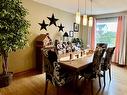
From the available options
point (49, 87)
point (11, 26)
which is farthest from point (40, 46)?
point (49, 87)

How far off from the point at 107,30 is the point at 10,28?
4.21m

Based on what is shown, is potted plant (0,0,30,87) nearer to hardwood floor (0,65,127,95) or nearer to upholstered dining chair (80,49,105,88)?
hardwood floor (0,65,127,95)

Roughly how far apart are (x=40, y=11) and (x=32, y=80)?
2.37m

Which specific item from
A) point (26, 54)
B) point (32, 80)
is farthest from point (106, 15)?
point (32, 80)

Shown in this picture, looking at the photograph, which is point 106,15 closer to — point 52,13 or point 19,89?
point 52,13

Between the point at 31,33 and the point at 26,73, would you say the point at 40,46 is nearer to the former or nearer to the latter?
the point at 31,33

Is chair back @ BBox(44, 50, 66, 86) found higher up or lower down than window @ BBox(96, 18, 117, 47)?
lower down

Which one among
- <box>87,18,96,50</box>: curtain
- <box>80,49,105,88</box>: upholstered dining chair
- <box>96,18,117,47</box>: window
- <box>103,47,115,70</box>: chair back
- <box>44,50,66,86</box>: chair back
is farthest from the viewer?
<box>87,18,96,50</box>: curtain

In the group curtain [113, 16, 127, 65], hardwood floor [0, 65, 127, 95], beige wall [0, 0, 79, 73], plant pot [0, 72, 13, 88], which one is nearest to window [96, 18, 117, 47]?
curtain [113, 16, 127, 65]

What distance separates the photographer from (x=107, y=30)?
5.70 metres

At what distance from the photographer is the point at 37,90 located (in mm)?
3020

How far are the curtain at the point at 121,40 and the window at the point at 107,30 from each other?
333 millimetres

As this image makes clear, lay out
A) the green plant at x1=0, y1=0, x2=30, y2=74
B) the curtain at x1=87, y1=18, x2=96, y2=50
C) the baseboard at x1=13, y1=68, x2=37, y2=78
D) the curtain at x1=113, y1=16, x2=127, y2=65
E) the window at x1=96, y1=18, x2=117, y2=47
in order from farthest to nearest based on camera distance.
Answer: the curtain at x1=87, y1=18, x2=96, y2=50 → the window at x1=96, y1=18, x2=117, y2=47 → the curtain at x1=113, y1=16, x2=127, y2=65 → the baseboard at x1=13, y1=68, x2=37, y2=78 → the green plant at x1=0, y1=0, x2=30, y2=74

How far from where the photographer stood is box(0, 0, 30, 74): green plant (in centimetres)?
286
